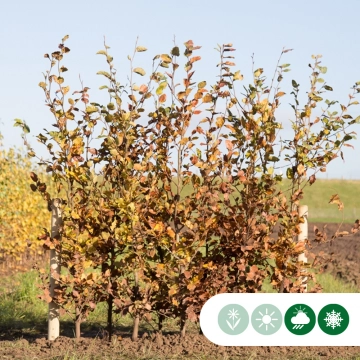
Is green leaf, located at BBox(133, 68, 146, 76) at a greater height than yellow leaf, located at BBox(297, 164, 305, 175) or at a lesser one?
greater

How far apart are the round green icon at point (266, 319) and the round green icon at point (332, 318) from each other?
0.43m

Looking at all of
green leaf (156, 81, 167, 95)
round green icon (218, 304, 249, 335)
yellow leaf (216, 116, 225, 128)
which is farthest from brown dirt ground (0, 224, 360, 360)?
green leaf (156, 81, 167, 95)

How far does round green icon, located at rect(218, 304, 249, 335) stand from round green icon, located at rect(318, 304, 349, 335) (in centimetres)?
76

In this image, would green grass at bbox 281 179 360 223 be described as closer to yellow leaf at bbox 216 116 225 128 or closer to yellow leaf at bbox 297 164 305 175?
yellow leaf at bbox 297 164 305 175

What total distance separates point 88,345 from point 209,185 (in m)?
2.17

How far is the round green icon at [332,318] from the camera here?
6.22 metres

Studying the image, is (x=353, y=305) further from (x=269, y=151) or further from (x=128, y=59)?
(x=128, y=59)

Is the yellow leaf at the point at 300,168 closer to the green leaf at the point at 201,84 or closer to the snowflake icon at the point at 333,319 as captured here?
the green leaf at the point at 201,84

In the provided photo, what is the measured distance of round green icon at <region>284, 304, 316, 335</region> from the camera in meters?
6.24

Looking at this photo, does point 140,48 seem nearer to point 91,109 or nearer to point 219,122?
point 91,109

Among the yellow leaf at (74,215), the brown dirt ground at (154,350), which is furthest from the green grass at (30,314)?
the yellow leaf at (74,215)

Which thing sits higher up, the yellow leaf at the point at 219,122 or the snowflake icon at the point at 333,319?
the yellow leaf at the point at 219,122

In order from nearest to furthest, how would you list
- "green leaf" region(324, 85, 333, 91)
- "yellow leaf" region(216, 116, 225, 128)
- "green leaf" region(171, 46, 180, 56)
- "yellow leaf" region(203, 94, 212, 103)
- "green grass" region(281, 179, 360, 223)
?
"green leaf" region(171, 46, 180, 56) < "yellow leaf" region(203, 94, 212, 103) < "yellow leaf" region(216, 116, 225, 128) < "green leaf" region(324, 85, 333, 91) < "green grass" region(281, 179, 360, 223)

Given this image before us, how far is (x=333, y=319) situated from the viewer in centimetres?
627
